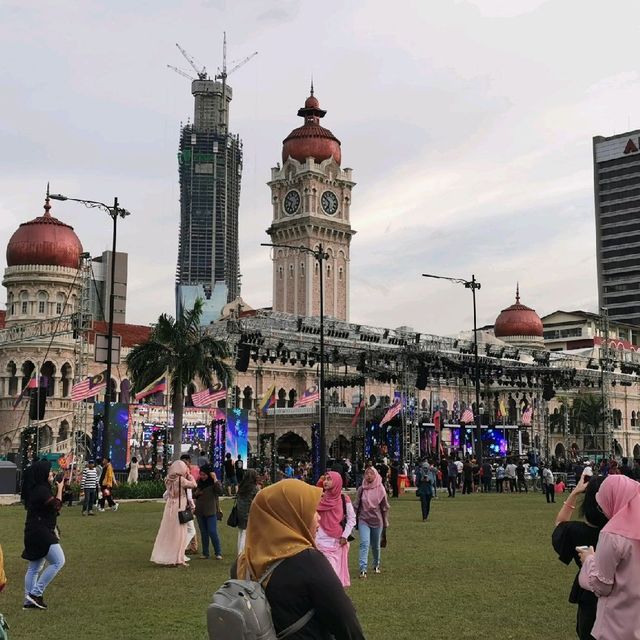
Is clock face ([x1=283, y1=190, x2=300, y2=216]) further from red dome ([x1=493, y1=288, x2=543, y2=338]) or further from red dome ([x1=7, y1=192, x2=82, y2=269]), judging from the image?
red dome ([x1=7, y1=192, x2=82, y2=269])

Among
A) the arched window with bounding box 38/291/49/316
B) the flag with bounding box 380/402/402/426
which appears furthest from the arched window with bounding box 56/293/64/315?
the flag with bounding box 380/402/402/426

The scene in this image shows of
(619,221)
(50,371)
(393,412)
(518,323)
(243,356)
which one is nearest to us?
(243,356)

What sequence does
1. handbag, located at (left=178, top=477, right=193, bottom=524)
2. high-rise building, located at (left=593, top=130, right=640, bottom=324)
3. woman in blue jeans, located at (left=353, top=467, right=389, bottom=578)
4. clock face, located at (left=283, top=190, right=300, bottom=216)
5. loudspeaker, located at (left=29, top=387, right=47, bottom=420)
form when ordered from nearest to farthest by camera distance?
woman in blue jeans, located at (left=353, top=467, right=389, bottom=578) → handbag, located at (left=178, top=477, right=193, bottom=524) → loudspeaker, located at (left=29, top=387, right=47, bottom=420) → clock face, located at (left=283, top=190, right=300, bottom=216) → high-rise building, located at (left=593, top=130, right=640, bottom=324)

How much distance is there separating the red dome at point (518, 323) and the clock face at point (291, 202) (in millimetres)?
25245

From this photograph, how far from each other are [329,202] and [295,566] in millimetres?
91086

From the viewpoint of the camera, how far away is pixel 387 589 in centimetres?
1118

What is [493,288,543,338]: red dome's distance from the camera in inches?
3809

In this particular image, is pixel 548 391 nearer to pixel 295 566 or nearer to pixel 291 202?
pixel 291 202

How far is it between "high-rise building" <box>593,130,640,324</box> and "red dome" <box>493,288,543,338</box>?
136 ft

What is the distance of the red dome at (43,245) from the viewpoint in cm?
6038

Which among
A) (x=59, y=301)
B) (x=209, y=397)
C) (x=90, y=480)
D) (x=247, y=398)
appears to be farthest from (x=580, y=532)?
(x=247, y=398)

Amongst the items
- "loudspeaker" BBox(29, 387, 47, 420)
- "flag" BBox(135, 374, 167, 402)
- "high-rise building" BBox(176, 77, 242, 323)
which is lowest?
"loudspeaker" BBox(29, 387, 47, 420)

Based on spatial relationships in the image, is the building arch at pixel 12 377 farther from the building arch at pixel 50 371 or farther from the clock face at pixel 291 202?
the clock face at pixel 291 202

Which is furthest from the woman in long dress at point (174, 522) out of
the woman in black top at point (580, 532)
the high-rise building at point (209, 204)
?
the high-rise building at point (209, 204)
